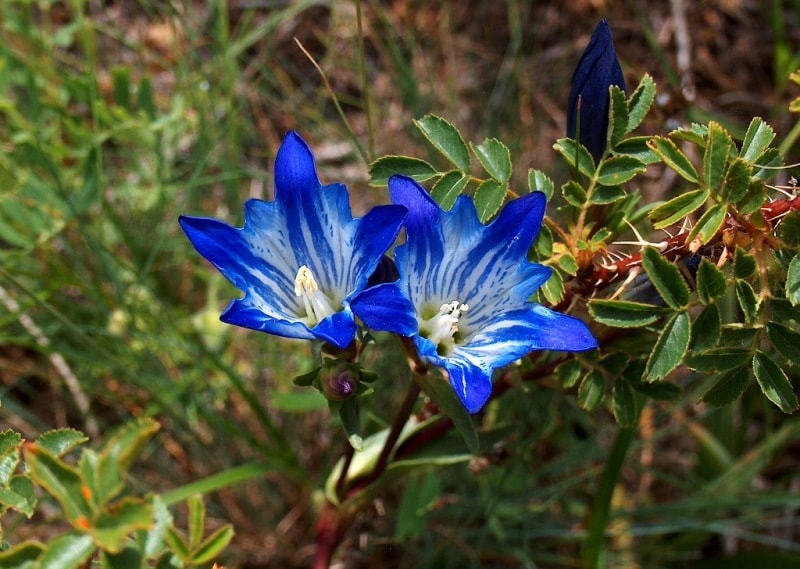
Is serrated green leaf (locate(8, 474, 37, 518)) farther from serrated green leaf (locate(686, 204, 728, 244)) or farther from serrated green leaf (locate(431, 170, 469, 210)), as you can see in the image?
serrated green leaf (locate(686, 204, 728, 244))

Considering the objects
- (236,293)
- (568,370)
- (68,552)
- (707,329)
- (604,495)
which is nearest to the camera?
(68,552)

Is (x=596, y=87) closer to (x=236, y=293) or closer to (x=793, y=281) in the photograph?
(x=793, y=281)

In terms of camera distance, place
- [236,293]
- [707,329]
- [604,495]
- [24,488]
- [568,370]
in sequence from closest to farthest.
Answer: [24,488] → [707,329] → [568,370] → [604,495] → [236,293]

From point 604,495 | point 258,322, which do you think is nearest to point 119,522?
point 258,322

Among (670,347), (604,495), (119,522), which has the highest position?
(119,522)

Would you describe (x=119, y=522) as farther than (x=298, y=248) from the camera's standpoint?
No

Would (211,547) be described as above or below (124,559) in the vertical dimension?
below

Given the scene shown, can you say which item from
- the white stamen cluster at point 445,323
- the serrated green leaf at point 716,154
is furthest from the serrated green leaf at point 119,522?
the serrated green leaf at point 716,154
